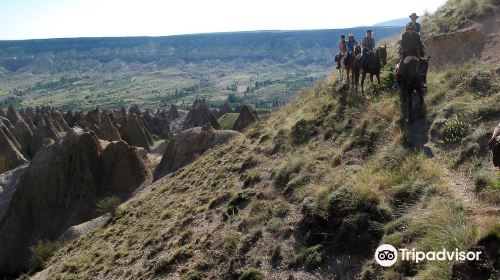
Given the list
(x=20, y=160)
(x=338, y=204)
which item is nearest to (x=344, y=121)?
(x=338, y=204)

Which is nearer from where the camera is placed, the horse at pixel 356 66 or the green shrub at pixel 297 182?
the green shrub at pixel 297 182

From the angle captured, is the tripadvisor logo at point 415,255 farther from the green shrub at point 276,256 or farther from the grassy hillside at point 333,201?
the green shrub at point 276,256

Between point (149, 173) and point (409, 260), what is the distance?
33.9 meters

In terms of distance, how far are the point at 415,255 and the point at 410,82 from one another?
9031 mm

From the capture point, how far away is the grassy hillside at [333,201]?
11.3 meters

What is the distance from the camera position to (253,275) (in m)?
13.4

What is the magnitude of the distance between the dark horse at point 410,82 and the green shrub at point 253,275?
783 cm

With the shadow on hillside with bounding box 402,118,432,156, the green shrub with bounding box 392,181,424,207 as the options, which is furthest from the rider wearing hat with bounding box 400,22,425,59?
the green shrub with bounding box 392,181,424,207

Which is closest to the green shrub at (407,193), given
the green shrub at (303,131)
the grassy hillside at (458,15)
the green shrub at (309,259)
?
the green shrub at (309,259)

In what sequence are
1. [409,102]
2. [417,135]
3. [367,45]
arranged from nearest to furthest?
[417,135] < [409,102] < [367,45]

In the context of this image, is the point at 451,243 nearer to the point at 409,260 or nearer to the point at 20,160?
the point at 409,260

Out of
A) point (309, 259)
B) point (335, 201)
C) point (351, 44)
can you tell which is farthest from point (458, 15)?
point (309, 259)

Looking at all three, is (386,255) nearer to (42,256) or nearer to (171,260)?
(171,260)

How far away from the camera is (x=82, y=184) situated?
39656 mm
